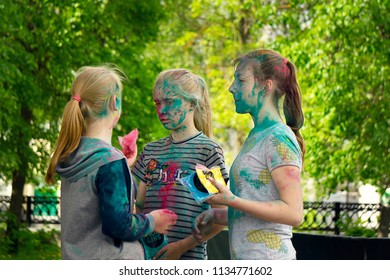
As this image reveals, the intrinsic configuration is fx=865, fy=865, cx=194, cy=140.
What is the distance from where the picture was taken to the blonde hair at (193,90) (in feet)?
15.0

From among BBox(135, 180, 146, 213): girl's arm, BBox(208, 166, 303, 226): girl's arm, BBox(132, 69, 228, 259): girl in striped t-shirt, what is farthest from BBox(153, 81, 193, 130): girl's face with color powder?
BBox(208, 166, 303, 226): girl's arm

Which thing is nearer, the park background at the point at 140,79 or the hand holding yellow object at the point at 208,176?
the hand holding yellow object at the point at 208,176

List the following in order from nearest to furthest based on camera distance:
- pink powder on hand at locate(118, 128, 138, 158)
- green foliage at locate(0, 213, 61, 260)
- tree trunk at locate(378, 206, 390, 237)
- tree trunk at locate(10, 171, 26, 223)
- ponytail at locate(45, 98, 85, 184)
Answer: ponytail at locate(45, 98, 85, 184) → pink powder on hand at locate(118, 128, 138, 158) → green foliage at locate(0, 213, 61, 260) → tree trunk at locate(378, 206, 390, 237) → tree trunk at locate(10, 171, 26, 223)

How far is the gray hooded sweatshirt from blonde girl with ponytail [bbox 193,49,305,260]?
0.38m

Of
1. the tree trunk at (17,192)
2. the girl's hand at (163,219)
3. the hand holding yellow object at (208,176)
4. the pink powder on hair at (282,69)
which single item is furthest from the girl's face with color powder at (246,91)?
the tree trunk at (17,192)

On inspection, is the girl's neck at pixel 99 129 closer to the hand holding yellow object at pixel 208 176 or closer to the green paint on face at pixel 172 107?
the hand holding yellow object at pixel 208 176

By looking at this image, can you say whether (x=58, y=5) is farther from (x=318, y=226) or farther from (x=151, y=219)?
(x=151, y=219)

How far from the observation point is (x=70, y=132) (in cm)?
386

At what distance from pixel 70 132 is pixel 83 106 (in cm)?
14

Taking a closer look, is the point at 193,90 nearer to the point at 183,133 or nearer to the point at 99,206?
the point at 183,133

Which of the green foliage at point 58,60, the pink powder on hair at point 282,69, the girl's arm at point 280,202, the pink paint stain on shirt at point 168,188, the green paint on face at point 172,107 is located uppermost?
the green foliage at point 58,60

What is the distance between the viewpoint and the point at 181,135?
4562 millimetres

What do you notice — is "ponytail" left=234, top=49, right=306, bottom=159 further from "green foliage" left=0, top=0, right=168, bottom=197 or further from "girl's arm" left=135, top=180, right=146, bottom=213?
"green foliage" left=0, top=0, right=168, bottom=197

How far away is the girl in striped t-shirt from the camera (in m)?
4.36
